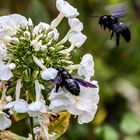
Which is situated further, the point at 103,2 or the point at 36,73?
the point at 103,2

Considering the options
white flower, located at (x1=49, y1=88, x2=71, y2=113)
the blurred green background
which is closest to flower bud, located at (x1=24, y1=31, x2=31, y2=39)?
white flower, located at (x1=49, y1=88, x2=71, y2=113)

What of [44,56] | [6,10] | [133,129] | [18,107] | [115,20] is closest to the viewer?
[18,107]

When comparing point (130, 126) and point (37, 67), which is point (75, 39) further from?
point (130, 126)

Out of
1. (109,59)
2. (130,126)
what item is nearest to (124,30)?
(130,126)

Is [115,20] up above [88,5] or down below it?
above

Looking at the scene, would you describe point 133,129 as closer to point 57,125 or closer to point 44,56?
point 57,125

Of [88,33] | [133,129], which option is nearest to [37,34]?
[133,129]

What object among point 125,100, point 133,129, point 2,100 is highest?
point 2,100

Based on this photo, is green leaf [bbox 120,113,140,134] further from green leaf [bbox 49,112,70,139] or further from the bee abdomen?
the bee abdomen
